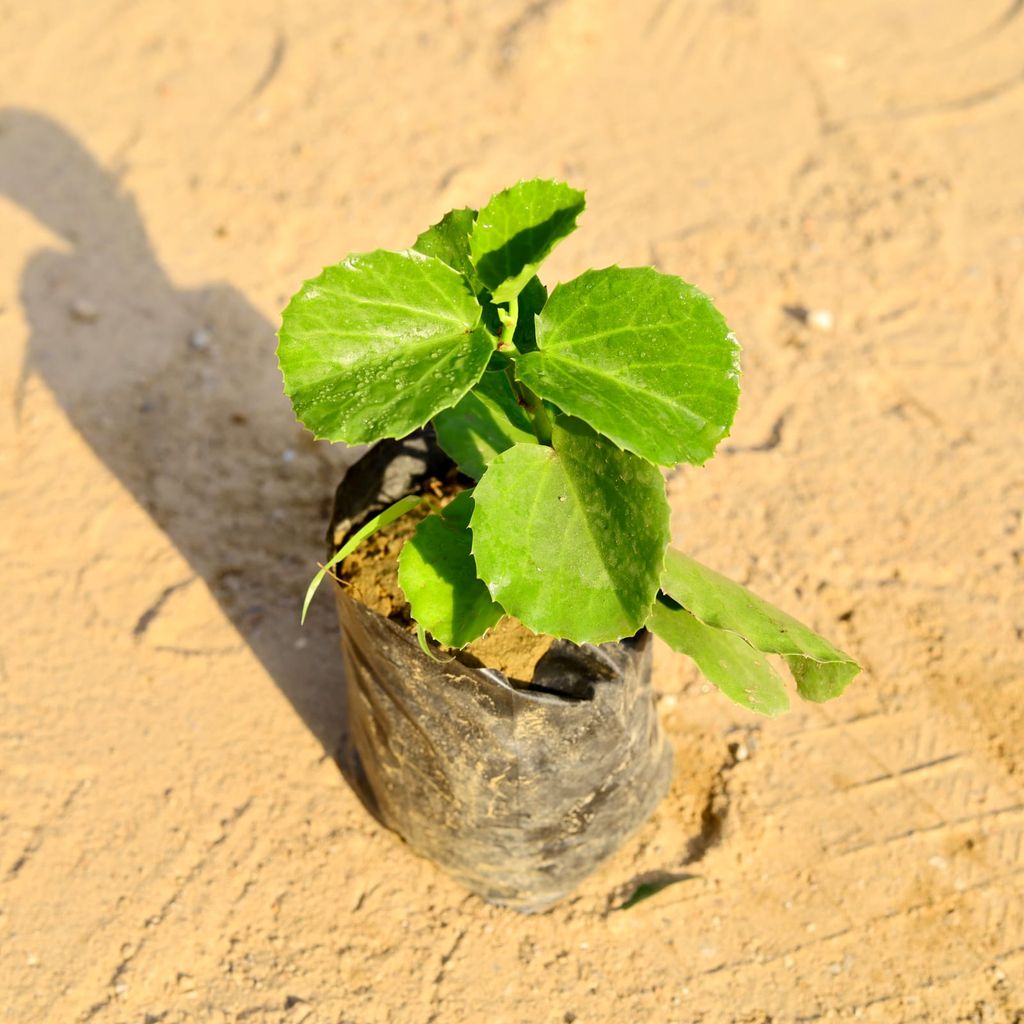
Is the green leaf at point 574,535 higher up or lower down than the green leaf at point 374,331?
lower down

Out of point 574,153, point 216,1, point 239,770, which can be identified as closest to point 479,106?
point 574,153

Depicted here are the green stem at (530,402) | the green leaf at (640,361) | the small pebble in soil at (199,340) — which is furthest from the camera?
the small pebble in soil at (199,340)

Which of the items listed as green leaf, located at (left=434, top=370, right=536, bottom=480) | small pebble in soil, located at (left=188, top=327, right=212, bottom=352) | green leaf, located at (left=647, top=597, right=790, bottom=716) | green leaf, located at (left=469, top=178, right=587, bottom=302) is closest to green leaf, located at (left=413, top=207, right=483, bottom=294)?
green leaf, located at (left=469, top=178, right=587, bottom=302)

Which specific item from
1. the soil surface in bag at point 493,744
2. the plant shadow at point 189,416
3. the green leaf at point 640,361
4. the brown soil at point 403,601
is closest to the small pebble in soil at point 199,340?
the plant shadow at point 189,416

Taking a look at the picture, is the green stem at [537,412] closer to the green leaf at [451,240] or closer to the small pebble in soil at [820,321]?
the green leaf at [451,240]

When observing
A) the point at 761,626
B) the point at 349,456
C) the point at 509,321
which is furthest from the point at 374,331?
the point at 349,456

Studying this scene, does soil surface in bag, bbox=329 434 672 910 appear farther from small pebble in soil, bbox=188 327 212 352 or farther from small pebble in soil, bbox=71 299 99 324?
small pebble in soil, bbox=71 299 99 324

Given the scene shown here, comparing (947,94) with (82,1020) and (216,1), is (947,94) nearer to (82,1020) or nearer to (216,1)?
(216,1)
